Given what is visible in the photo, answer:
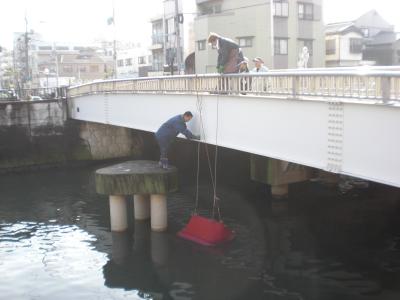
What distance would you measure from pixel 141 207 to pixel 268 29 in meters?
24.7

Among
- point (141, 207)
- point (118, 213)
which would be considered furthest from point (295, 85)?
point (141, 207)

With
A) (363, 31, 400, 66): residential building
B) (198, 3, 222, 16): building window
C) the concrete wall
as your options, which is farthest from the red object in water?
(363, 31, 400, 66): residential building

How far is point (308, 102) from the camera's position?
30.8 ft

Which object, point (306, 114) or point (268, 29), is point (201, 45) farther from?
point (306, 114)

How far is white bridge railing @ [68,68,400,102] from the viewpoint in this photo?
7.73 metres

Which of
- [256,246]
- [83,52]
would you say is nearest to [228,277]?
[256,246]

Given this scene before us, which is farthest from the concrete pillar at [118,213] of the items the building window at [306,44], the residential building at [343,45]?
the residential building at [343,45]

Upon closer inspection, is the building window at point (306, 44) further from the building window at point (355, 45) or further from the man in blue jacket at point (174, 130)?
the man in blue jacket at point (174, 130)

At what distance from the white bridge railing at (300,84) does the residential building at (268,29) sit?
22.4 metres

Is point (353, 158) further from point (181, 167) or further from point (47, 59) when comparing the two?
point (47, 59)

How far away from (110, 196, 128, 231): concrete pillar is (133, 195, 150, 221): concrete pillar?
2.24ft

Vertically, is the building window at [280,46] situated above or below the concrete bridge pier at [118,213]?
above

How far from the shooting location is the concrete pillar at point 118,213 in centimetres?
1495

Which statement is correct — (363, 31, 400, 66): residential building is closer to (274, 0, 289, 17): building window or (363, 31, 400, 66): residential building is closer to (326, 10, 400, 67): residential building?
(326, 10, 400, 67): residential building
